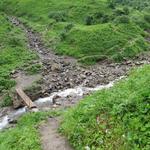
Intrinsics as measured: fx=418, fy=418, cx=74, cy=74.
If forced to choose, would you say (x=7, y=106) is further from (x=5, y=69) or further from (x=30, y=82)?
(x=5, y=69)

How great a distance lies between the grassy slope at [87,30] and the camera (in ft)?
182

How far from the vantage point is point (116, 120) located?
17.8 meters

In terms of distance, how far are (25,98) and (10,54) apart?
18.2m

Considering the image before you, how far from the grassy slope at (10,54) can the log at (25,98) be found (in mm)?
4114

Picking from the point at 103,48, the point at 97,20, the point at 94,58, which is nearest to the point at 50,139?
the point at 94,58

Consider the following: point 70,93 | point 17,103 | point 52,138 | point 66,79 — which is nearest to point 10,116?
point 17,103

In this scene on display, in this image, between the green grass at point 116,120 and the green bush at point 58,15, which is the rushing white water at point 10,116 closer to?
the green grass at point 116,120

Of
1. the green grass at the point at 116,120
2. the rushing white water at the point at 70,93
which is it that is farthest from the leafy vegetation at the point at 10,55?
the green grass at the point at 116,120

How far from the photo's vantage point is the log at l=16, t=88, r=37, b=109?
35125 millimetres

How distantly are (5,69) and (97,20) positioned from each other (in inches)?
990

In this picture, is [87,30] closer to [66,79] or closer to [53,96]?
[66,79]

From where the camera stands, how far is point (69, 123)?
2109 cm

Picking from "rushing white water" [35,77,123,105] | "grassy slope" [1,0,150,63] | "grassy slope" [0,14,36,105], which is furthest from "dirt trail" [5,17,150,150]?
"grassy slope" [0,14,36,105]

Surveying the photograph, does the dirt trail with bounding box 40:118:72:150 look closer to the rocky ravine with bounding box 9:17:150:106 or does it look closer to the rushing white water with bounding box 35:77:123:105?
the rushing white water with bounding box 35:77:123:105
